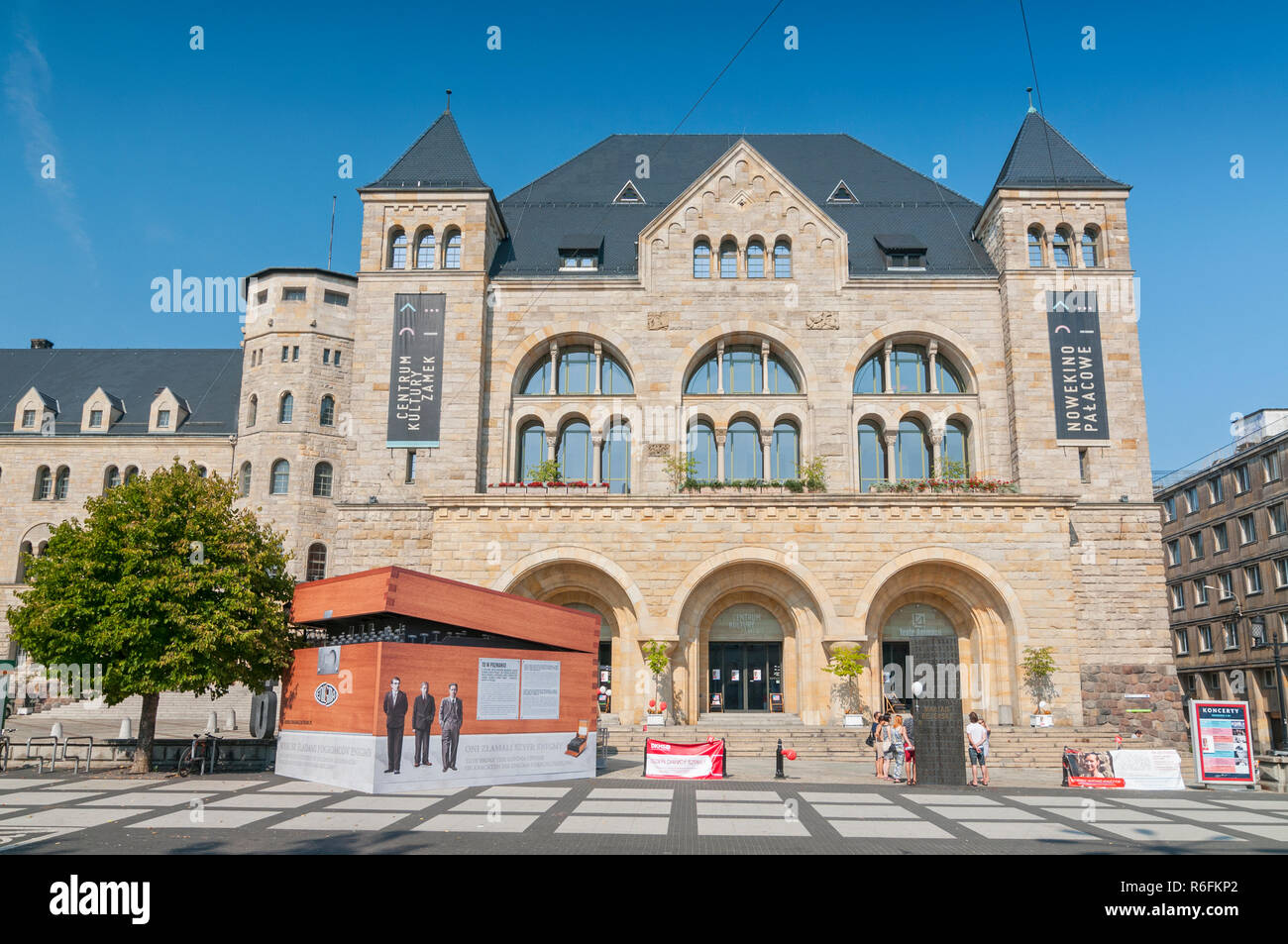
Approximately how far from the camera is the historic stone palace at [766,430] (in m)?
30.8

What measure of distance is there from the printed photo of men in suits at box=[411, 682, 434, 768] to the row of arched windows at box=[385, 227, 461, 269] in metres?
21.8

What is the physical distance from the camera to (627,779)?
20.9m

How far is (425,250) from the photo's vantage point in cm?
3606

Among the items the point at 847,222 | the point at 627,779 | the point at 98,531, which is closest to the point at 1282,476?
the point at 847,222

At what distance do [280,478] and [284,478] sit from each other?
0.63 ft

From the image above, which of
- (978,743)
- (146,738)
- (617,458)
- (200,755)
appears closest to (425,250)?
(617,458)

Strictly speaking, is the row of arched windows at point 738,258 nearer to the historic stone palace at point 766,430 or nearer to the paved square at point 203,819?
the historic stone palace at point 766,430

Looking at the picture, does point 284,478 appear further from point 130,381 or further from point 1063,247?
point 1063,247

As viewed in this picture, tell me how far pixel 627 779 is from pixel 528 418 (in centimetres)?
1836

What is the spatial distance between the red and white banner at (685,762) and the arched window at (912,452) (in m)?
17.7

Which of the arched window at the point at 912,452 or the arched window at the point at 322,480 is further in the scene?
the arched window at the point at 322,480

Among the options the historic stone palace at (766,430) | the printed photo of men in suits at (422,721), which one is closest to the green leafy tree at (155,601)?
the printed photo of men in suits at (422,721)

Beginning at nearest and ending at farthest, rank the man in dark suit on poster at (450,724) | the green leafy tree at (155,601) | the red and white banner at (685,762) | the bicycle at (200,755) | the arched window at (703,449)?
1. the man in dark suit on poster at (450,724)
2. the green leafy tree at (155,601)
3. the red and white banner at (685,762)
4. the bicycle at (200,755)
5. the arched window at (703,449)

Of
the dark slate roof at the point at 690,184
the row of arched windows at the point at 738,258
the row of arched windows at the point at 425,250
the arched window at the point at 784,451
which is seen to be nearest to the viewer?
the arched window at the point at 784,451
